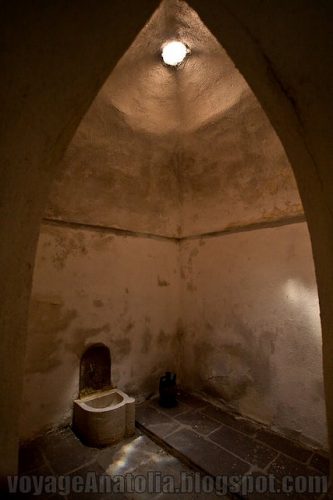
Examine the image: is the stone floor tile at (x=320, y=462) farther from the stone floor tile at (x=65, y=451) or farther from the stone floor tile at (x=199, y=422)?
the stone floor tile at (x=65, y=451)

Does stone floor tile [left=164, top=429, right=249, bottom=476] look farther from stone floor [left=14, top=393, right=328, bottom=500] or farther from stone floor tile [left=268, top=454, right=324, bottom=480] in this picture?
stone floor tile [left=268, top=454, right=324, bottom=480]

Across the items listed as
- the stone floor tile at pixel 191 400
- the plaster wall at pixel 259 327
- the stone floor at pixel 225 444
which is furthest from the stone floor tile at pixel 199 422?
the plaster wall at pixel 259 327

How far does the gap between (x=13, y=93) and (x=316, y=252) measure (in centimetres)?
139

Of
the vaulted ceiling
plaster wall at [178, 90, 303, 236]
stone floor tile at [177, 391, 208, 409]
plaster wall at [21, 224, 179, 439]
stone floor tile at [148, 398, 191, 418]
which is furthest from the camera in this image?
stone floor tile at [177, 391, 208, 409]

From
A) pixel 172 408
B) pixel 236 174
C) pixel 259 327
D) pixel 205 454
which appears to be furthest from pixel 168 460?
pixel 236 174

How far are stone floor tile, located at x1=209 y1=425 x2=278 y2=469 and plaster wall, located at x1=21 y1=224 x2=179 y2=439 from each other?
53.8 inches

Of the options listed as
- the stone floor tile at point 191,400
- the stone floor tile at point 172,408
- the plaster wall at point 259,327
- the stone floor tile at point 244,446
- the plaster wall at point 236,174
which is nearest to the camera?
the stone floor tile at point 244,446

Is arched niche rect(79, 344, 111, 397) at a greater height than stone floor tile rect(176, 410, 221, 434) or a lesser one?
greater

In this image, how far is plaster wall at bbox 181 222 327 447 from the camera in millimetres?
3066

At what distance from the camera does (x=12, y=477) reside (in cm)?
110

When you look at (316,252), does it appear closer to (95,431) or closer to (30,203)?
(30,203)

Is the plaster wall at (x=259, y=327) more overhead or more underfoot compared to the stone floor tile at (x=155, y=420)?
more overhead

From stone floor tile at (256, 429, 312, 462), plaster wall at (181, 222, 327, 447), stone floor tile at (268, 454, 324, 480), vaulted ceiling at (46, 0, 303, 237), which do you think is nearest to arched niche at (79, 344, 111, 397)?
plaster wall at (181, 222, 327, 447)

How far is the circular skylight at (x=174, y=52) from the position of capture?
3.09 meters
